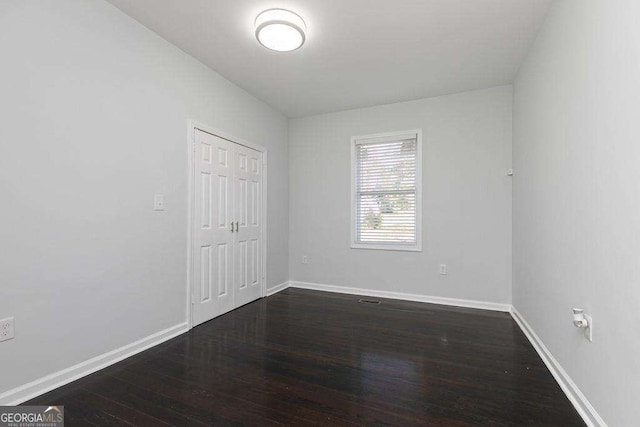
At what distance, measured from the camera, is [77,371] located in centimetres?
205

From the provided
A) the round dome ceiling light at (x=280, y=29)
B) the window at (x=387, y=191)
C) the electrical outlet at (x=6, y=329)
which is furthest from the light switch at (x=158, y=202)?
the window at (x=387, y=191)

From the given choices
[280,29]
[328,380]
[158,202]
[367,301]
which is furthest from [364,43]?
[367,301]

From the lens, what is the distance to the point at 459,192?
3.78 m

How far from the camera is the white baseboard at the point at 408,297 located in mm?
3621

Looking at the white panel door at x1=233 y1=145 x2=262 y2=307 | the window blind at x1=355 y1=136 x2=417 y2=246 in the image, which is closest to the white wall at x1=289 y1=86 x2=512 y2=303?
the window blind at x1=355 y1=136 x2=417 y2=246

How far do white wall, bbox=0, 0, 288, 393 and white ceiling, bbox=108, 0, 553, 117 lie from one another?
379mm

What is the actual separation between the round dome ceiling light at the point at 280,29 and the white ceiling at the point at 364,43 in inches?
2.4

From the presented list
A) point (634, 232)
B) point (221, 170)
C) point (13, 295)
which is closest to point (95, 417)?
point (13, 295)

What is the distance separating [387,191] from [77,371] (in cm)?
362

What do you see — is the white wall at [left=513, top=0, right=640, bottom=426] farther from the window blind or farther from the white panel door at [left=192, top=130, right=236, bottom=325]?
the white panel door at [left=192, top=130, right=236, bottom=325]

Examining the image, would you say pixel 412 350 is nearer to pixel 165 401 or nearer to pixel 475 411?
pixel 475 411

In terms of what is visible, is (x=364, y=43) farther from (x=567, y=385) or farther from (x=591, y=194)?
(x=567, y=385)

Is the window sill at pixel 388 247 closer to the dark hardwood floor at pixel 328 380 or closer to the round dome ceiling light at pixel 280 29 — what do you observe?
the dark hardwood floor at pixel 328 380

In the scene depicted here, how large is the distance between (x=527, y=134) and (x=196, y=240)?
3.33 m
